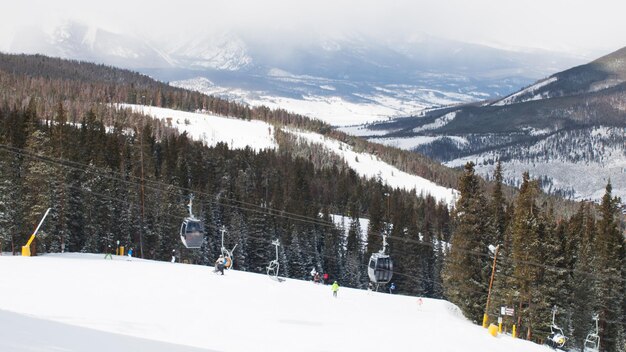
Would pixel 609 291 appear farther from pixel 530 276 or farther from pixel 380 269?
pixel 380 269

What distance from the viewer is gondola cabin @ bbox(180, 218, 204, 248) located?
154 ft

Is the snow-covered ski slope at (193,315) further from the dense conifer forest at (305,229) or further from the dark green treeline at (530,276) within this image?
the dense conifer forest at (305,229)

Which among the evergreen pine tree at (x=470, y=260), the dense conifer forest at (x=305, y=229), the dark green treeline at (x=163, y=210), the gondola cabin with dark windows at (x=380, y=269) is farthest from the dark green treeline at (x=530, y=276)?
the dark green treeline at (x=163, y=210)

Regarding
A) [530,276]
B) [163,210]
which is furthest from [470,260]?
[163,210]

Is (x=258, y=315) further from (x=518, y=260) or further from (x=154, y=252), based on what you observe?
(x=154, y=252)

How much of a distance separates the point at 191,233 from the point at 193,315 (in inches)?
884

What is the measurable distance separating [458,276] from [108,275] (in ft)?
99.8

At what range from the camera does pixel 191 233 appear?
47.2 meters

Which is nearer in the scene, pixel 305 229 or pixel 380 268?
pixel 380 268

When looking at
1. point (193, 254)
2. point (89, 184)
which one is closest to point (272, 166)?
point (193, 254)

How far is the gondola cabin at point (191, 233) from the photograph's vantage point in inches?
1852

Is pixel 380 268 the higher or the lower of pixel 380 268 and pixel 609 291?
the higher

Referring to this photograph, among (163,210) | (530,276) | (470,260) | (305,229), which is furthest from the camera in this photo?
(305,229)

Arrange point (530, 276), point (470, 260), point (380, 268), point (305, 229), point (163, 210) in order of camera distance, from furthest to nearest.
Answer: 1. point (305, 229)
2. point (163, 210)
3. point (470, 260)
4. point (380, 268)
5. point (530, 276)
